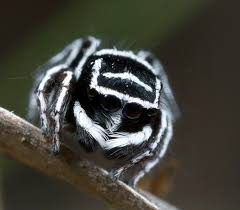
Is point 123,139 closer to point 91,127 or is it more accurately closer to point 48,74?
point 91,127

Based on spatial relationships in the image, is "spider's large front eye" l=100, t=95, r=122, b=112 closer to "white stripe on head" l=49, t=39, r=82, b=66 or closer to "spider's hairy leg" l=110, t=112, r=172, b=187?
"spider's hairy leg" l=110, t=112, r=172, b=187

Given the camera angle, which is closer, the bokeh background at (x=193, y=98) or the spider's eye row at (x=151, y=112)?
the spider's eye row at (x=151, y=112)

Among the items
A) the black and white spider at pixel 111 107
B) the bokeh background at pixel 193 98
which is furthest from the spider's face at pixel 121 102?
the bokeh background at pixel 193 98

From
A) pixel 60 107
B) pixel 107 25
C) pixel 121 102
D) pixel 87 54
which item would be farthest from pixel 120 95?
pixel 107 25

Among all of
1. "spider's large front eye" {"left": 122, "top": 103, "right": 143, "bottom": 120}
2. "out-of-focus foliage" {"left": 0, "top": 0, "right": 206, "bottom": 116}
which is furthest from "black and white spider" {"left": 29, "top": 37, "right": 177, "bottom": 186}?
"out-of-focus foliage" {"left": 0, "top": 0, "right": 206, "bottom": 116}

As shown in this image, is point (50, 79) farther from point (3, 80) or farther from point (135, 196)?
point (3, 80)

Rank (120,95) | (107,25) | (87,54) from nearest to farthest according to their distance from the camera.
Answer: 1. (120,95)
2. (87,54)
3. (107,25)

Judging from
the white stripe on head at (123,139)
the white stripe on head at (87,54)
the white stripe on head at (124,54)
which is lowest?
the white stripe on head at (123,139)

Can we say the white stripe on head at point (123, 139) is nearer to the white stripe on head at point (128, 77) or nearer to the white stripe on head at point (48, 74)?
the white stripe on head at point (128, 77)
